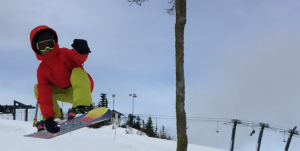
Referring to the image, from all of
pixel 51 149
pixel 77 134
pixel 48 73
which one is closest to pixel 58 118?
pixel 48 73

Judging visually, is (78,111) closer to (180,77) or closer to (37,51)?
(37,51)

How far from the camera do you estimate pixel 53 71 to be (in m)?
4.12

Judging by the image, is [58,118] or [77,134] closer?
[58,118]

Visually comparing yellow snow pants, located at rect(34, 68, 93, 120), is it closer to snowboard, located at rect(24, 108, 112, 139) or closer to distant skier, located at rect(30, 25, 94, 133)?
distant skier, located at rect(30, 25, 94, 133)

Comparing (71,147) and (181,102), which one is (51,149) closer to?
(71,147)

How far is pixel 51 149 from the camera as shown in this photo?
889cm

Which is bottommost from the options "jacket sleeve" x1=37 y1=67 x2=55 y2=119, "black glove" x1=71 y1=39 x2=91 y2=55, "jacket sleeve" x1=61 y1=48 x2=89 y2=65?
"jacket sleeve" x1=37 y1=67 x2=55 y2=119

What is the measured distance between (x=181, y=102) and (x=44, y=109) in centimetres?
342

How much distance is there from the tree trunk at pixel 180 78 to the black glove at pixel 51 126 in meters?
3.34

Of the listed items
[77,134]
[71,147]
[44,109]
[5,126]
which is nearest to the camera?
[44,109]

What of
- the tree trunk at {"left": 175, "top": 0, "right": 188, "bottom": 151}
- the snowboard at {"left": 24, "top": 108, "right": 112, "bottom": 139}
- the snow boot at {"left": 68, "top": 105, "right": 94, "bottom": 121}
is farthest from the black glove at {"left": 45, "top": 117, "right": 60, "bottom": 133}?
the tree trunk at {"left": 175, "top": 0, "right": 188, "bottom": 151}

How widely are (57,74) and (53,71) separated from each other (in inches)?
3.1

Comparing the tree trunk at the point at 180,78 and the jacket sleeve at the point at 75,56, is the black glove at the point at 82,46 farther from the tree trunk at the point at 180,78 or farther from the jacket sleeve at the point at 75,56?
the tree trunk at the point at 180,78

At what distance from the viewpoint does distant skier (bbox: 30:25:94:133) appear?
12.8ft
